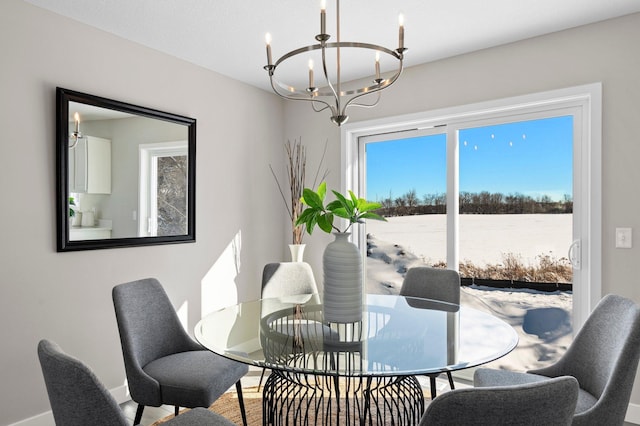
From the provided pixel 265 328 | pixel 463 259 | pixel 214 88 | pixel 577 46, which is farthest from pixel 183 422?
pixel 577 46

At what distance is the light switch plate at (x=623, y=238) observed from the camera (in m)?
2.62

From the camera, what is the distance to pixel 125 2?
2463 millimetres

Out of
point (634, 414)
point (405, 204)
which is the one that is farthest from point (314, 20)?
point (634, 414)

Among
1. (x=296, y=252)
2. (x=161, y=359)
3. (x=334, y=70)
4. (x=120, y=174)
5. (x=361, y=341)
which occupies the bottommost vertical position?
(x=161, y=359)

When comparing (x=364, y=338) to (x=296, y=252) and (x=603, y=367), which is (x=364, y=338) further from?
(x=296, y=252)

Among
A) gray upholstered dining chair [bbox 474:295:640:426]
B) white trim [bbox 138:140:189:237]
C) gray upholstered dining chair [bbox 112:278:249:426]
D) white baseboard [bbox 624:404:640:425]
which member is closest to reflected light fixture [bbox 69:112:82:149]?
white trim [bbox 138:140:189:237]

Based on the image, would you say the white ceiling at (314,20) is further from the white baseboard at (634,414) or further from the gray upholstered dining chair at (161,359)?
the white baseboard at (634,414)

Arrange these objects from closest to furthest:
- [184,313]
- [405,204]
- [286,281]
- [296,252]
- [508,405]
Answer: [508,405], [286,281], [184,313], [405,204], [296,252]

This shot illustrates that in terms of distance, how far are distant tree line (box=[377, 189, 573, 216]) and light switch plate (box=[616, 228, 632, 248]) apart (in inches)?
13.7

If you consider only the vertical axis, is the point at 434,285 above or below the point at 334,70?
below

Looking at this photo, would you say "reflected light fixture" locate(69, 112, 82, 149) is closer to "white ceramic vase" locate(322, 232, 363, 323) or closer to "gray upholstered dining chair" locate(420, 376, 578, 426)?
"white ceramic vase" locate(322, 232, 363, 323)

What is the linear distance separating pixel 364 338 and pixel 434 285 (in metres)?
1.20

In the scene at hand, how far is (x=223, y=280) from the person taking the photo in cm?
372

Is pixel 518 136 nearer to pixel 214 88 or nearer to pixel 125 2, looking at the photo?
pixel 214 88
